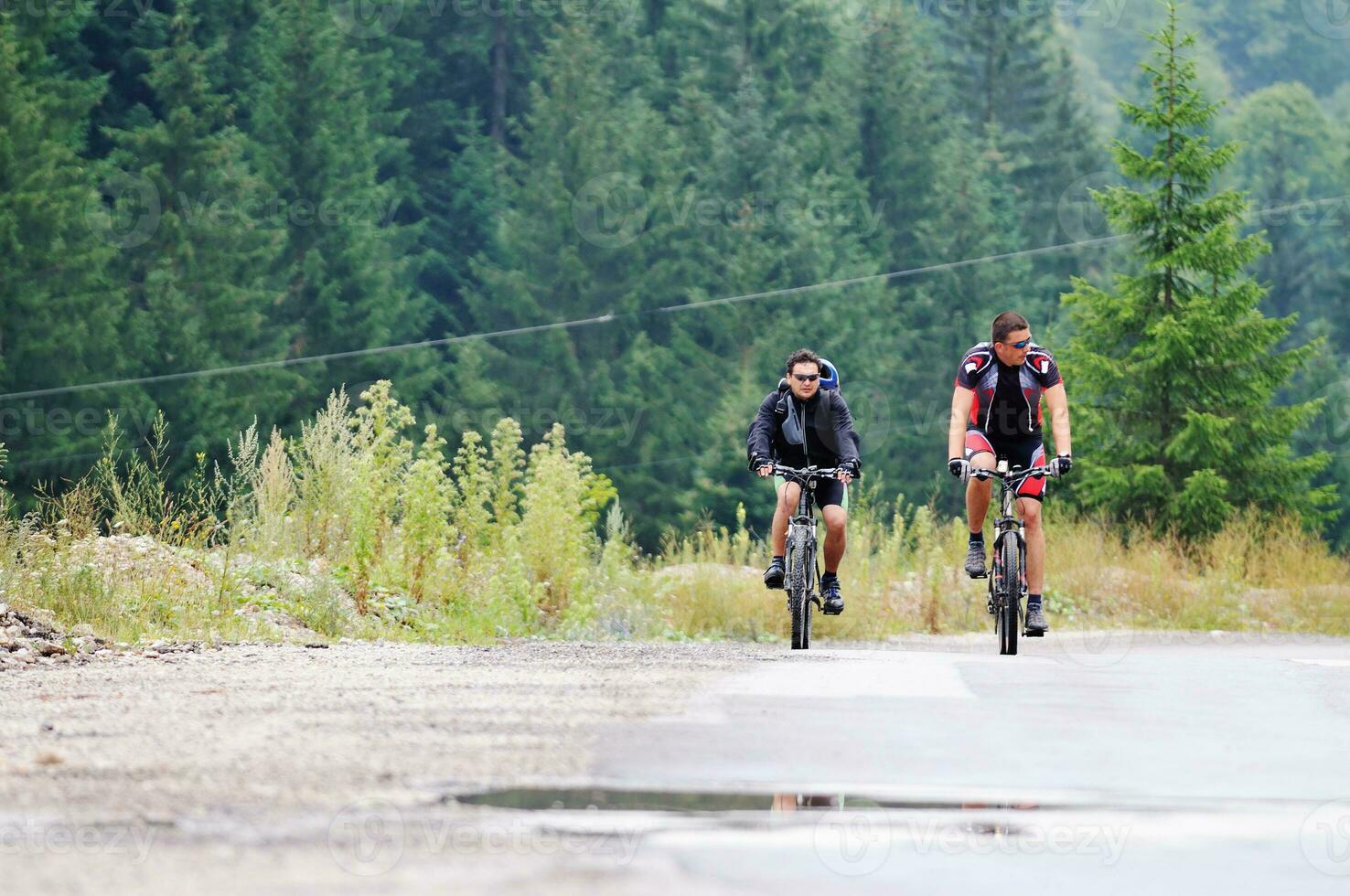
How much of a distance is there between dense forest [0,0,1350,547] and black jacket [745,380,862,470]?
1276 inches

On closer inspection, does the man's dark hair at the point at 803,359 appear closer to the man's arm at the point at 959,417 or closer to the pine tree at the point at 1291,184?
the man's arm at the point at 959,417

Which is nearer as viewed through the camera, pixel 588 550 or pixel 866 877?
pixel 866 877

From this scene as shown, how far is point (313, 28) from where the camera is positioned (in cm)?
5781

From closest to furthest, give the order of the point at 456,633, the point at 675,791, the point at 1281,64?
the point at 675,791 → the point at 456,633 → the point at 1281,64

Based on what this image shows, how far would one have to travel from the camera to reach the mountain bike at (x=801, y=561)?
12.6 metres

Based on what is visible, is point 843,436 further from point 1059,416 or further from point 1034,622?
point 1034,622

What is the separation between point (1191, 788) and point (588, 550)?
31.7ft

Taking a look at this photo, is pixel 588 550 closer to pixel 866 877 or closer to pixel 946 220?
pixel 866 877

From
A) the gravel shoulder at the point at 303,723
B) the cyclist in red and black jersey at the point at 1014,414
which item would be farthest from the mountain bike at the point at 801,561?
the gravel shoulder at the point at 303,723

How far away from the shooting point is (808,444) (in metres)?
12.9

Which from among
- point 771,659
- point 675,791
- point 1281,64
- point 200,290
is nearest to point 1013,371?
point 771,659

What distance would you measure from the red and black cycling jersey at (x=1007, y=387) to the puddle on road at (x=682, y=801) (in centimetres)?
618

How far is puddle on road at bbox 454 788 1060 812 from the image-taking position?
5641 millimetres

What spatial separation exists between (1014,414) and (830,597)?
182cm
